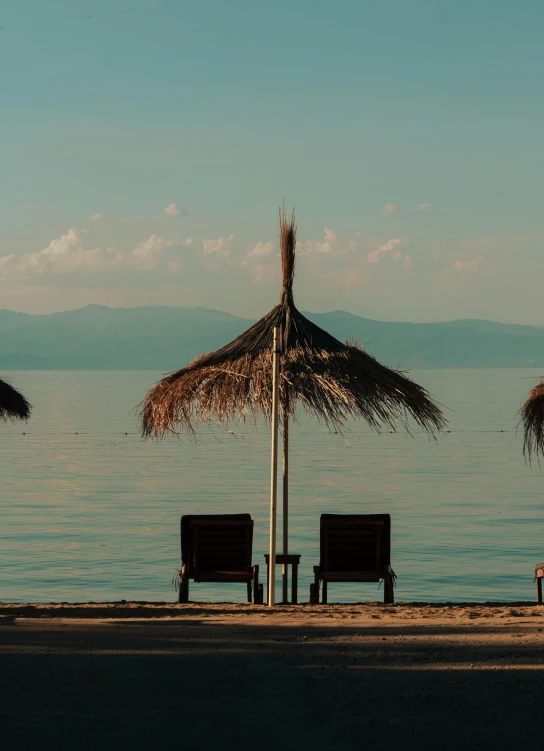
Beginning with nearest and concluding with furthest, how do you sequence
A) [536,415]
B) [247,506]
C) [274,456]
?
[274,456] < [536,415] < [247,506]

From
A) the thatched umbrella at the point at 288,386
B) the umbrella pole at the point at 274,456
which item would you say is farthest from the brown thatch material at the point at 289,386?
the umbrella pole at the point at 274,456

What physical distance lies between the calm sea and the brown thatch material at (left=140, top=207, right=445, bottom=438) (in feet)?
16.0

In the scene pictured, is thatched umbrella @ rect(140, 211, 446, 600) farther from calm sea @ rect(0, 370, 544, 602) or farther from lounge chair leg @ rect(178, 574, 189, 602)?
calm sea @ rect(0, 370, 544, 602)

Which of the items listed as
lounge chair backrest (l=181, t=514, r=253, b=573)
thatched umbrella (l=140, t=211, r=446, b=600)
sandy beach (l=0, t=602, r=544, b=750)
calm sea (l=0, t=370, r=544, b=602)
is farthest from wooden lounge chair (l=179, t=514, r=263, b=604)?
calm sea (l=0, t=370, r=544, b=602)

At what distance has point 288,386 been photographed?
8.81 metres

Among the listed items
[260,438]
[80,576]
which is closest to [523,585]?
[80,576]

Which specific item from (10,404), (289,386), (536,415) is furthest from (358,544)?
(10,404)

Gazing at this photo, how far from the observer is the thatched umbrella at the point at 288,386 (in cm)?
878

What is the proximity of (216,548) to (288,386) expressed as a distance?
1.55 metres

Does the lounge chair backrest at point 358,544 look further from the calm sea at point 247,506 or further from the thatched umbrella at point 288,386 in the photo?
the calm sea at point 247,506

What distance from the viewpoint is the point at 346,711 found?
194 inches

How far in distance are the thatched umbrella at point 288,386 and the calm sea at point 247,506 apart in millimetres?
4860

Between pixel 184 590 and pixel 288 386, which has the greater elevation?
pixel 288 386

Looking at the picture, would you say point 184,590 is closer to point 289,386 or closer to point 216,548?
point 216,548
